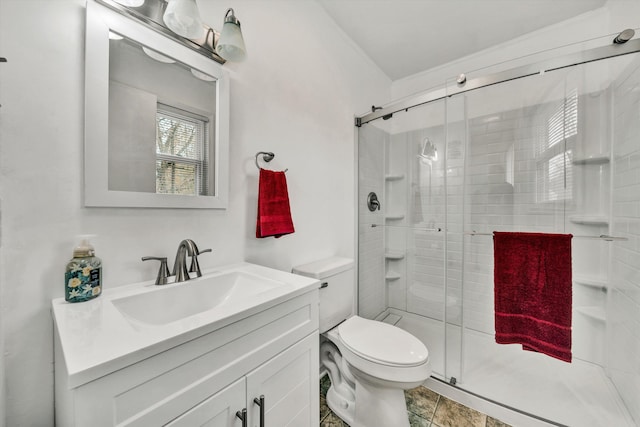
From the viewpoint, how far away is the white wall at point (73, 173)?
64 centimetres

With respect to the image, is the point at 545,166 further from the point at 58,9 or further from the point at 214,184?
the point at 58,9

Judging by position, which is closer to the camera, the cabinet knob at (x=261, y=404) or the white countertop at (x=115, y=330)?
the white countertop at (x=115, y=330)

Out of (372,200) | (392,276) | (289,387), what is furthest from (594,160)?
(289,387)

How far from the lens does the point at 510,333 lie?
1.24 metres

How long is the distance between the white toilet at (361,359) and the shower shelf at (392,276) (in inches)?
25.1

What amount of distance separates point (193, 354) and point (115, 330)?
0.18 meters

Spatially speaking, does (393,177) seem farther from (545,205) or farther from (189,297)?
(189,297)

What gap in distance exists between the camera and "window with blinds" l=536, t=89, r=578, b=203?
1.42m

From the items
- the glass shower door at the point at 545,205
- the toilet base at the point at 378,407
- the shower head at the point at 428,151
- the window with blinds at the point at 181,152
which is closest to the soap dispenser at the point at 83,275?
the window with blinds at the point at 181,152

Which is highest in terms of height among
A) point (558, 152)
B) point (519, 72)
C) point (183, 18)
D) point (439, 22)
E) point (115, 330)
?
point (439, 22)

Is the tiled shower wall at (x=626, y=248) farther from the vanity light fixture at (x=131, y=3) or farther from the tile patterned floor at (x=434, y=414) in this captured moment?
the vanity light fixture at (x=131, y=3)

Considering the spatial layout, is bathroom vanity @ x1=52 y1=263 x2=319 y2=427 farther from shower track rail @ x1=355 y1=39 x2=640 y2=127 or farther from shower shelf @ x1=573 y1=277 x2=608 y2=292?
shower shelf @ x1=573 y1=277 x2=608 y2=292

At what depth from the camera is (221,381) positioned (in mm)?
624

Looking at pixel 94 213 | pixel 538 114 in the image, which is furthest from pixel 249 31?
pixel 538 114
